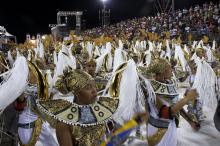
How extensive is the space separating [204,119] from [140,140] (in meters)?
1.94

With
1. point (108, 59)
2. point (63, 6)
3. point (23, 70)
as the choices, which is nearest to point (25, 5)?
point (63, 6)

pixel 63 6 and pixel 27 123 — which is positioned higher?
pixel 63 6

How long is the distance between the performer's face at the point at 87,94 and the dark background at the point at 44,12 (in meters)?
37.9

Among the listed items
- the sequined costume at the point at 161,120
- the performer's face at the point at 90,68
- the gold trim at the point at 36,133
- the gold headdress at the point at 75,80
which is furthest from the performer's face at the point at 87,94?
the performer's face at the point at 90,68

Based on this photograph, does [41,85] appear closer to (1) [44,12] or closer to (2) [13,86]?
(2) [13,86]

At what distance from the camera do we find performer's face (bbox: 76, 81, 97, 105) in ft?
8.53

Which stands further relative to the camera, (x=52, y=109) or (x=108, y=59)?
(x=108, y=59)

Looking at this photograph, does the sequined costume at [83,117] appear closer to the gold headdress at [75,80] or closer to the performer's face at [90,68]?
the gold headdress at [75,80]

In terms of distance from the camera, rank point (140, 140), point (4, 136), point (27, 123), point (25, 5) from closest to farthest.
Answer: point (27, 123) < point (4, 136) < point (140, 140) < point (25, 5)

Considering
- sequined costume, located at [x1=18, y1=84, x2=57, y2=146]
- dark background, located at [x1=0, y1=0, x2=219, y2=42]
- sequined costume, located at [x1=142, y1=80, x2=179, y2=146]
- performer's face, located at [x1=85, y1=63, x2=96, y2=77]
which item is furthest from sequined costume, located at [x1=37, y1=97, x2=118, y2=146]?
dark background, located at [x1=0, y1=0, x2=219, y2=42]

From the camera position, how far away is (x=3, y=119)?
456 cm

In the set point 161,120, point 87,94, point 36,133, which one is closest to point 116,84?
point 87,94

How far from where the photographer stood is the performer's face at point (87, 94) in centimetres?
260

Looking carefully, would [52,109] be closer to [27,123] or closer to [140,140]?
[27,123]
